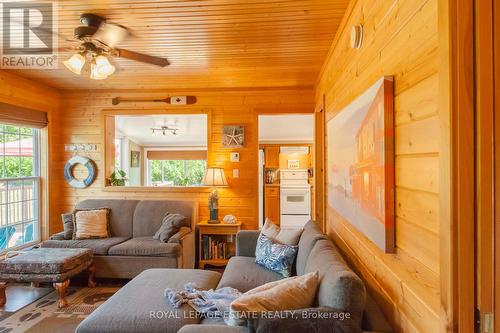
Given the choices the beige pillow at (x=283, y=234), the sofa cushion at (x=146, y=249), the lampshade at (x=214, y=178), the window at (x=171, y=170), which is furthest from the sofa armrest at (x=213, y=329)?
the window at (x=171, y=170)

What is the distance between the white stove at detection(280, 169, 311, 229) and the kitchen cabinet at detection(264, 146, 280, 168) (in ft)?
0.99

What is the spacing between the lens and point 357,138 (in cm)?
177

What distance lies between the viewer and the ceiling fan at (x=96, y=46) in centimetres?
228

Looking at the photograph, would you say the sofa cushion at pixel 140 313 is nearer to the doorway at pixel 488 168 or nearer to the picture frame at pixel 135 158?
the doorway at pixel 488 168

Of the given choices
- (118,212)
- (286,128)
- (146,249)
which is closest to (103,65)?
(146,249)

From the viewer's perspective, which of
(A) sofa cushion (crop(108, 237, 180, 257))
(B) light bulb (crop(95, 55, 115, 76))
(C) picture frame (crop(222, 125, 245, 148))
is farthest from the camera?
(C) picture frame (crop(222, 125, 245, 148))

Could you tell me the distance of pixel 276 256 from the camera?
8.68 ft

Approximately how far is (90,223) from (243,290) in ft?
8.30

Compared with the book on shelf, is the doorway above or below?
above

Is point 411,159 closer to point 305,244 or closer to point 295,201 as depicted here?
point 305,244

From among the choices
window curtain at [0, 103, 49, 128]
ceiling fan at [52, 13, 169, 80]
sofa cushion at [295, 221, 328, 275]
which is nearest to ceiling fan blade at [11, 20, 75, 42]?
ceiling fan at [52, 13, 169, 80]

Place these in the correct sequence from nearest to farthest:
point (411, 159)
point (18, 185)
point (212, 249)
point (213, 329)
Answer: point (411, 159)
point (213, 329)
point (18, 185)
point (212, 249)

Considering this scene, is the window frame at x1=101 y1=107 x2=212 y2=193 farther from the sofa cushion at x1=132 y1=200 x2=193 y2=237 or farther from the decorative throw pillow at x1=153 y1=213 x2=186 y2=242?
the decorative throw pillow at x1=153 y1=213 x2=186 y2=242

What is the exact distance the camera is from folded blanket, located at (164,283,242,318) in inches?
75.4
